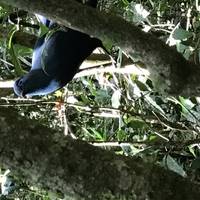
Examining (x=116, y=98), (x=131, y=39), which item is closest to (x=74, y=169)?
(x=131, y=39)

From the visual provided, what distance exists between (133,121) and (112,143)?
0.13m

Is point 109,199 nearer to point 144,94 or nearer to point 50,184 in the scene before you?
point 50,184

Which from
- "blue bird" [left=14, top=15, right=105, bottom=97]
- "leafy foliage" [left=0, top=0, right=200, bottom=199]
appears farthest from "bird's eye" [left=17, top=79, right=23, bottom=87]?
"leafy foliage" [left=0, top=0, right=200, bottom=199]

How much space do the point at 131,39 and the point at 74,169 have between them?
0.89 feet

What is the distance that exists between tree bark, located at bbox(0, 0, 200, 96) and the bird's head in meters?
0.36

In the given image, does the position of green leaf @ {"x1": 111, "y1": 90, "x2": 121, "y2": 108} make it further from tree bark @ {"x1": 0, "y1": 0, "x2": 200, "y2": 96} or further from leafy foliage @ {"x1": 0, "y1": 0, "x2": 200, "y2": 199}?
tree bark @ {"x1": 0, "y1": 0, "x2": 200, "y2": 96}

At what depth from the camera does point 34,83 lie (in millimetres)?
1188

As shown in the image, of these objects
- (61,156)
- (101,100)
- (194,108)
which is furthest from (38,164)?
(101,100)

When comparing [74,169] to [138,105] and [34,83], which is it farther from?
[138,105]

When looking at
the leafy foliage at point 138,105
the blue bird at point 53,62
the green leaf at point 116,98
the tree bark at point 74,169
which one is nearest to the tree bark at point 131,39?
the tree bark at point 74,169

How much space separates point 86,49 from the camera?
4.09ft

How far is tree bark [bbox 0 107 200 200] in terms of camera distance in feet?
2.26

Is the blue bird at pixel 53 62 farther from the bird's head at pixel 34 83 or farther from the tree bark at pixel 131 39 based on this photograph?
the tree bark at pixel 131 39

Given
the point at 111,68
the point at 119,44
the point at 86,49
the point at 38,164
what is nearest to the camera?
the point at 38,164
